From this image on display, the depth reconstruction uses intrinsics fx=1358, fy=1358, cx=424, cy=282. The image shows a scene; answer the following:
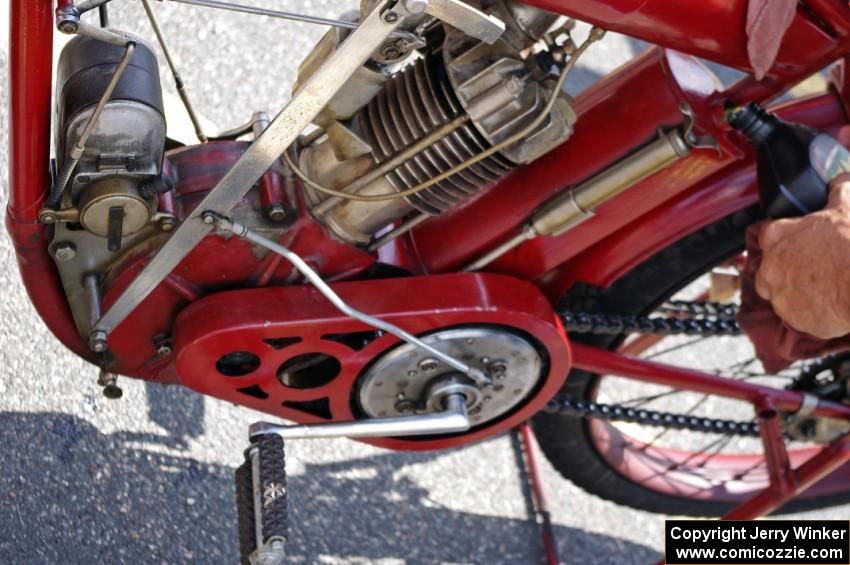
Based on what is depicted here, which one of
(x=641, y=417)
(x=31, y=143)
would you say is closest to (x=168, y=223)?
(x=31, y=143)

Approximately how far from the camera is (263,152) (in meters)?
1.38

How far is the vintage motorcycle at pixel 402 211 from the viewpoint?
4.51 feet

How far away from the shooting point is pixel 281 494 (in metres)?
1.47

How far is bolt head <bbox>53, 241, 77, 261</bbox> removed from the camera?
148 centimetres

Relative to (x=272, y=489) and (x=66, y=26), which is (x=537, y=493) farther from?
(x=66, y=26)

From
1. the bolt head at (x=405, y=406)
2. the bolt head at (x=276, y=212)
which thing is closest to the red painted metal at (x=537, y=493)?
the bolt head at (x=405, y=406)

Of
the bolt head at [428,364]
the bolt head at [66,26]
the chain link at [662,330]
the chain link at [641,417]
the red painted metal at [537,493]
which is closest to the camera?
the bolt head at [66,26]

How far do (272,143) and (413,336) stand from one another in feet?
1.00

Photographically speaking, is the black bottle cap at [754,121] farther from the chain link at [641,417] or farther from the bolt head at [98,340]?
the bolt head at [98,340]

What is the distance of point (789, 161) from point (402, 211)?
0.43 meters

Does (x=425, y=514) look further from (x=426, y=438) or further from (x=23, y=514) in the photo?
(x=23, y=514)

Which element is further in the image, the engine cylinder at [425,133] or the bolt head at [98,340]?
the bolt head at [98,340]

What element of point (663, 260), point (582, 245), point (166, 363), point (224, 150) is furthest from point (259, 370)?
point (663, 260)

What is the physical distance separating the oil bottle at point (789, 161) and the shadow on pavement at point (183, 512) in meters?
0.77
